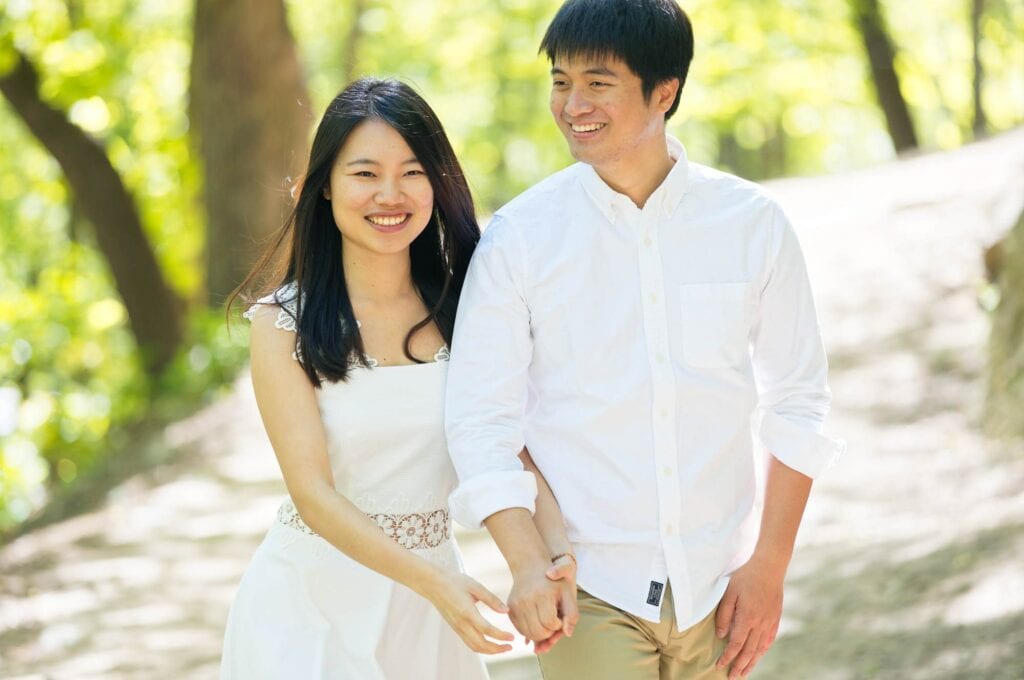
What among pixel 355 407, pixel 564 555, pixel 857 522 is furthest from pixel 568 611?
pixel 857 522

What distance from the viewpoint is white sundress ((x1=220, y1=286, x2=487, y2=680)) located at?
2.82 m

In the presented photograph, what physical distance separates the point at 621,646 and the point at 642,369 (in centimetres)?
60

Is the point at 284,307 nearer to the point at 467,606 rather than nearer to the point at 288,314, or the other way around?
the point at 288,314

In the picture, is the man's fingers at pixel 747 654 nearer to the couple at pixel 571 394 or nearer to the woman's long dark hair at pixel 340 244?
the couple at pixel 571 394

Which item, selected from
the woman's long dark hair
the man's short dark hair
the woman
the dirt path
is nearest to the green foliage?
the dirt path

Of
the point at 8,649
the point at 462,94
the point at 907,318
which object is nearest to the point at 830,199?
the point at 907,318

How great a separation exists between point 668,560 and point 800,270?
2.38ft

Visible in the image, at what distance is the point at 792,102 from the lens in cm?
Answer: 2167

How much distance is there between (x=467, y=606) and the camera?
2508 millimetres

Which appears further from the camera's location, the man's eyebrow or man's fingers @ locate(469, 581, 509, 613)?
the man's eyebrow

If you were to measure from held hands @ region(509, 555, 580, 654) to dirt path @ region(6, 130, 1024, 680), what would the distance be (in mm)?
2208

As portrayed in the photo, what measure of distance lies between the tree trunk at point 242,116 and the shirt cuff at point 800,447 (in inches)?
309

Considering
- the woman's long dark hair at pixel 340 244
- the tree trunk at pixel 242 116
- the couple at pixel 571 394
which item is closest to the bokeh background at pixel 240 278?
the tree trunk at pixel 242 116

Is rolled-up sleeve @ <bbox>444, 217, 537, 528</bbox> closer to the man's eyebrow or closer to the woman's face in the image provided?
the woman's face
